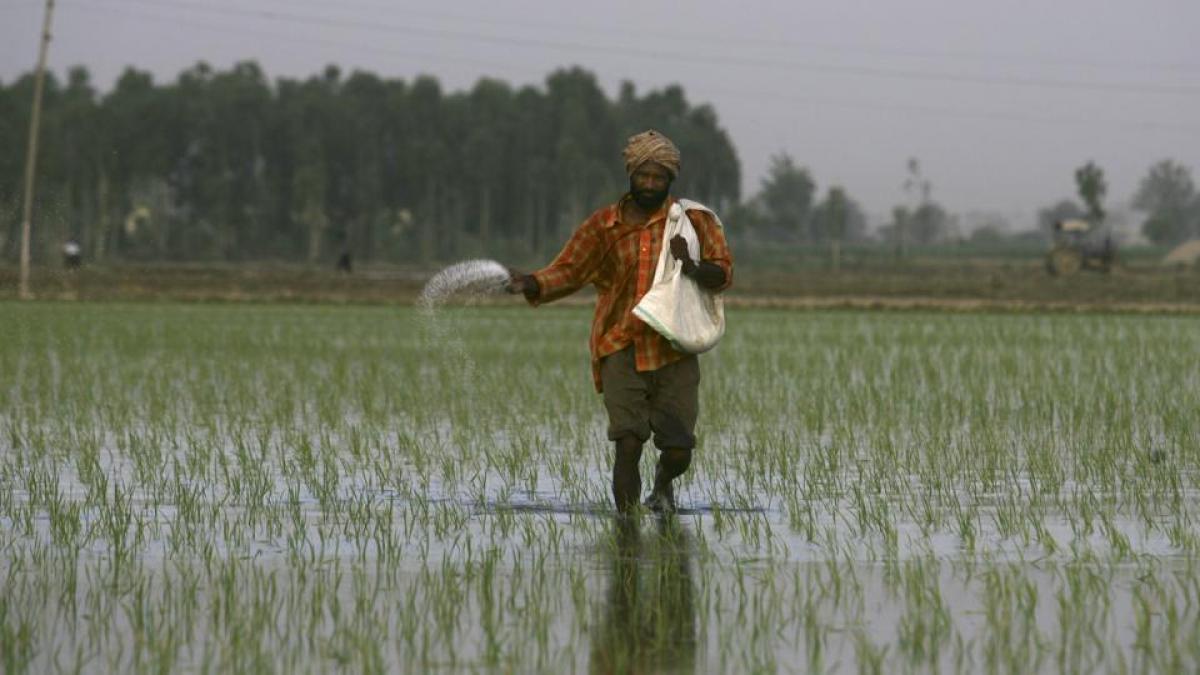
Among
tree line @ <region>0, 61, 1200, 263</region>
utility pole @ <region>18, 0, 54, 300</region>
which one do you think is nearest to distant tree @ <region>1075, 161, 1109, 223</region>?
tree line @ <region>0, 61, 1200, 263</region>

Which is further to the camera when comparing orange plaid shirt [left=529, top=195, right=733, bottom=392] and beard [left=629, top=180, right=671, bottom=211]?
orange plaid shirt [left=529, top=195, right=733, bottom=392]

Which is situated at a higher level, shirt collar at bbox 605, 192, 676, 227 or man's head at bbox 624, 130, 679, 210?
man's head at bbox 624, 130, 679, 210

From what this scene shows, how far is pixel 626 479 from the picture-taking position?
29.7 ft

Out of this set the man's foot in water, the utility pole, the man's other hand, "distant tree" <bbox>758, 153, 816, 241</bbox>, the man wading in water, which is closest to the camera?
the man's other hand

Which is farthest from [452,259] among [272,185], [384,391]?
[384,391]

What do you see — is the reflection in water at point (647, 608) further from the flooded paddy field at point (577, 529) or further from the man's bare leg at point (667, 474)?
the man's bare leg at point (667, 474)

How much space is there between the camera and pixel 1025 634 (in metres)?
6.07

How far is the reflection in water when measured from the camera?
570 cm

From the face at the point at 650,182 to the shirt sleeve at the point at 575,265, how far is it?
0.29 meters

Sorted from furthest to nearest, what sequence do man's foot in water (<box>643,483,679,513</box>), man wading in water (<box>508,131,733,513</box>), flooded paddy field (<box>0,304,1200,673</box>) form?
man's foot in water (<box>643,483,679,513</box>) → man wading in water (<box>508,131,733,513</box>) → flooded paddy field (<box>0,304,1200,673</box>)

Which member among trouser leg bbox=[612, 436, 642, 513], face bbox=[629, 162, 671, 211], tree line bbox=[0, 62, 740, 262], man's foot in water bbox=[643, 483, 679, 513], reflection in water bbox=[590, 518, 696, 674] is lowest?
reflection in water bbox=[590, 518, 696, 674]

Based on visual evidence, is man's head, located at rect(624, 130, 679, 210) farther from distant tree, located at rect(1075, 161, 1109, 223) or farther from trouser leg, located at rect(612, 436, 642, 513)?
distant tree, located at rect(1075, 161, 1109, 223)

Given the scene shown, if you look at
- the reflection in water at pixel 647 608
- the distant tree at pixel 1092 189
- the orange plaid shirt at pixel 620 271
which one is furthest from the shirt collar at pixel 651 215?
the distant tree at pixel 1092 189

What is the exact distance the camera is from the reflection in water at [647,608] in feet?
18.7
